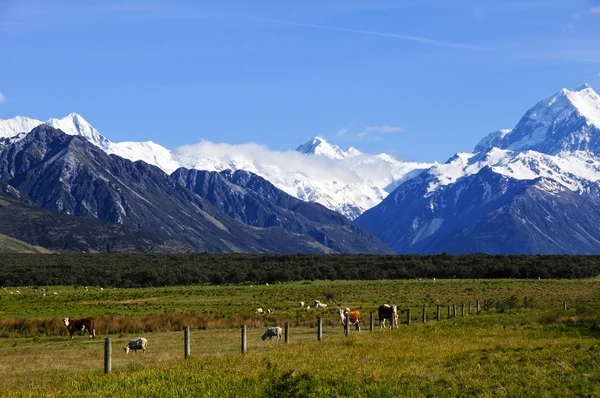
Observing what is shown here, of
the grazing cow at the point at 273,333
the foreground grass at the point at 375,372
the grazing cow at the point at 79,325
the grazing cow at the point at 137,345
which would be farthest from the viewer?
the grazing cow at the point at 79,325

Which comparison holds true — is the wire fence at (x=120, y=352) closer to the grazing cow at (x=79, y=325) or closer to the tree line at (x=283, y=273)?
the grazing cow at (x=79, y=325)

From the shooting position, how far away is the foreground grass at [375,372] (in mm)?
23266

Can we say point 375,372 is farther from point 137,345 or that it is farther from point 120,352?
point 120,352

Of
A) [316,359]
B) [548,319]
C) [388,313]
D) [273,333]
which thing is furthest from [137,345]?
[548,319]

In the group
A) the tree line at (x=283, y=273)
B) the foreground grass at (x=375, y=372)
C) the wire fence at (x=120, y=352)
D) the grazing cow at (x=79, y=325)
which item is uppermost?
the tree line at (x=283, y=273)

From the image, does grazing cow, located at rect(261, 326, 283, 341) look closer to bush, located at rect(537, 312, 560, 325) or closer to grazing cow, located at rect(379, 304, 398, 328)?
grazing cow, located at rect(379, 304, 398, 328)

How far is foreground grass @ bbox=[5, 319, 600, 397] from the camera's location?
23266 mm

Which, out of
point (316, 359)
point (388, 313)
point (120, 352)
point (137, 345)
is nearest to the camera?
point (316, 359)

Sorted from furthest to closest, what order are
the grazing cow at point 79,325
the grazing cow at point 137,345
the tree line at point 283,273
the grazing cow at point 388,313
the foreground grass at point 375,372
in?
the tree line at point 283,273 → the grazing cow at point 388,313 → the grazing cow at point 79,325 → the grazing cow at point 137,345 → the foreground grass at point 375,372

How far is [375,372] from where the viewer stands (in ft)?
86.7

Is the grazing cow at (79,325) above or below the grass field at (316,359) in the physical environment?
above

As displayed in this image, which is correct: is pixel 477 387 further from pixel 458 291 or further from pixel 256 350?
pixel 458 291

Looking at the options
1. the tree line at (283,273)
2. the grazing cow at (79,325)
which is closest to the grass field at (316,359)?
the grazing cow at (79,325)

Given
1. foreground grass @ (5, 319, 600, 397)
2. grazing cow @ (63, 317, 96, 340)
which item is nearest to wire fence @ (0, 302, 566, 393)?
grazing cow @ (63, 317, 96, 340)
